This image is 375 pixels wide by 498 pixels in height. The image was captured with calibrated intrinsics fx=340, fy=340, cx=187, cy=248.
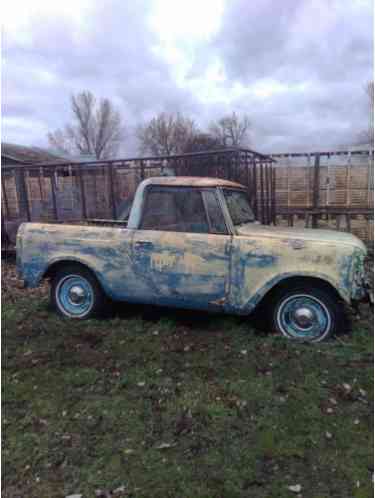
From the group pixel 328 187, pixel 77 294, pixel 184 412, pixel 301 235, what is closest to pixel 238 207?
pixel 301 235

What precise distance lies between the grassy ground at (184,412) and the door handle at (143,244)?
100 centimetres

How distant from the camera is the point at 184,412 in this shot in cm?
267

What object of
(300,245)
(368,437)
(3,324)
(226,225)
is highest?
(226,225)

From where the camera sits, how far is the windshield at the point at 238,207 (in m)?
3.99

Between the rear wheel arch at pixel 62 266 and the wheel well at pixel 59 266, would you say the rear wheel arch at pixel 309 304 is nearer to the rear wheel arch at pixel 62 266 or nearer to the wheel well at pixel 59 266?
the rear wheel arch at pixel 62 266

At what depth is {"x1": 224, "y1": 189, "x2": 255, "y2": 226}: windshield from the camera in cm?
399

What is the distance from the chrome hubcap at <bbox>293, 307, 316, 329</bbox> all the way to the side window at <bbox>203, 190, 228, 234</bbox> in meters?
1.19

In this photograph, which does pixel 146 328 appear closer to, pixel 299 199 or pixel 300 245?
pixel 300 245

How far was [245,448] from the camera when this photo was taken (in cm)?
228

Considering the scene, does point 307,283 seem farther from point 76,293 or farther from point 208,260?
point 76,293

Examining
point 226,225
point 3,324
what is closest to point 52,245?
point 3,324

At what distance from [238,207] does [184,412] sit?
2.49 m

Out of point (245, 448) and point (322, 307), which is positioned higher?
point (322, 307)

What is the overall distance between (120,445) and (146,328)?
1880mm
